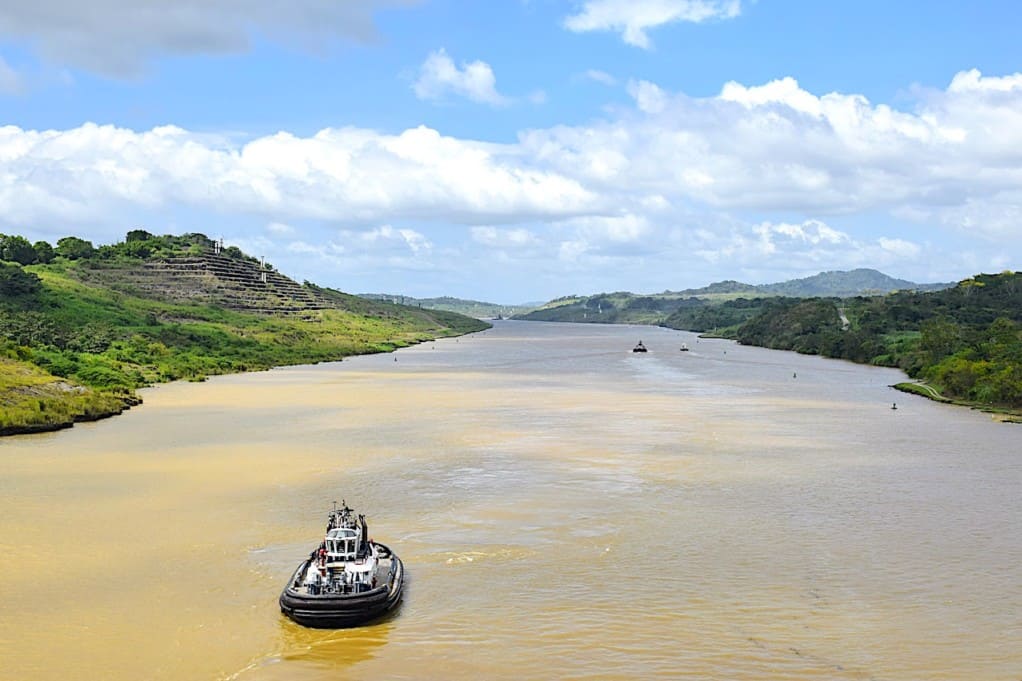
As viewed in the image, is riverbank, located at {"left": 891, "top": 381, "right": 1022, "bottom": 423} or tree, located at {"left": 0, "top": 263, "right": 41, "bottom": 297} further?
tree, located at {"left": 0, "top": 263, "right": 41, "bottom": 297}

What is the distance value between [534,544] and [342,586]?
338 inches

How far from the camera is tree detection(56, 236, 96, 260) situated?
493 feet

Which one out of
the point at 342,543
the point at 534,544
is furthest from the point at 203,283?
the point at 342,543

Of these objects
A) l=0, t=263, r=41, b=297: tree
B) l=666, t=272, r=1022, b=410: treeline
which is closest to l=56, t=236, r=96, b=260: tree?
l=0, t=263, r=41, b=297: tree

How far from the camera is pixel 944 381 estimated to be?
7844 centimetres

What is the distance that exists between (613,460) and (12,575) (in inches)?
1081

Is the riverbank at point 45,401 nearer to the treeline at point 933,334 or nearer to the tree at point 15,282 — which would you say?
the tree at point 15,282

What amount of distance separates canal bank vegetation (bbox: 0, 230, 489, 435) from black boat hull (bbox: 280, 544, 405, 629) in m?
37.0

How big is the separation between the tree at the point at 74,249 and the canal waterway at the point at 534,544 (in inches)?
4080

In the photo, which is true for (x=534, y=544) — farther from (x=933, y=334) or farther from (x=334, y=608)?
(x=933, y=334)

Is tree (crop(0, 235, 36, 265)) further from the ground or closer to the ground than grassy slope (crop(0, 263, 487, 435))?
further from the ground

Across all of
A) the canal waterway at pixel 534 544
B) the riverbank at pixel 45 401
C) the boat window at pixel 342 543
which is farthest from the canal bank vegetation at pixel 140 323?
the boat window at pixel 342 543

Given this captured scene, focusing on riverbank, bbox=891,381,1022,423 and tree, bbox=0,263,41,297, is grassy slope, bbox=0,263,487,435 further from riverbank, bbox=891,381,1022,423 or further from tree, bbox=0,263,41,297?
riverbank, bbox=891,381,1022,423

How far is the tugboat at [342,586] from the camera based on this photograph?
71.6ft
